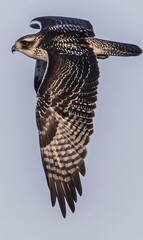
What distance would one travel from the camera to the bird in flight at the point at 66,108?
19984 mm

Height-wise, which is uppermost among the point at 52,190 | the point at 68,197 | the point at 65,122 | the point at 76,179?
the point at 65,122

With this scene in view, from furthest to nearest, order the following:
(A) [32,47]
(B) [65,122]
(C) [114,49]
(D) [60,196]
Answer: (A) [32,47] < (C) [114,49] < (B) [65,122] < (D) [60,196]

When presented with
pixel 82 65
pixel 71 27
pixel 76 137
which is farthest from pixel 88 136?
pixel 71 27

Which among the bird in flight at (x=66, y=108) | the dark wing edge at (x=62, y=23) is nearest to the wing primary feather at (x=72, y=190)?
the bird in flight at (x=66, y=108)

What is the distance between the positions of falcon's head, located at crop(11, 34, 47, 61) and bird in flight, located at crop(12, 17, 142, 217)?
0.26 metres

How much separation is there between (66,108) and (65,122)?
0.74ft

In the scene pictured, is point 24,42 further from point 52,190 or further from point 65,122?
point 52,190

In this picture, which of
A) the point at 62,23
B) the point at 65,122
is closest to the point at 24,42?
the point at 62,23

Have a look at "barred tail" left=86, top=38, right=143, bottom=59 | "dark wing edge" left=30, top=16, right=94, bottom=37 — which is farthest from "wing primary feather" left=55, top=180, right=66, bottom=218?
"dark wing edge" left=30, top=16, right=94, bottom=37

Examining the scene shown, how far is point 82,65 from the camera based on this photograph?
2119cm

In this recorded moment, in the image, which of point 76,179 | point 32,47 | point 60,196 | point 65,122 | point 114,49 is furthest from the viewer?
point 32,47

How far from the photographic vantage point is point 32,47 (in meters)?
22.7

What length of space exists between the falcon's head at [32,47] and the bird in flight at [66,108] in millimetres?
257

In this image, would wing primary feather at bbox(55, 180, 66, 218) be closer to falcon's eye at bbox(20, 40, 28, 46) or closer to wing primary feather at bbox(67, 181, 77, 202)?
wing primary feather at bbox(67, 181, 77, 202)
